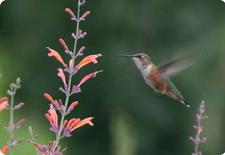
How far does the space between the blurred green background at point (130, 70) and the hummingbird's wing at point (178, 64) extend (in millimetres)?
3376

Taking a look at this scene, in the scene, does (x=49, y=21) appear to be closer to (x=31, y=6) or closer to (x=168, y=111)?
(x=31, y=6)

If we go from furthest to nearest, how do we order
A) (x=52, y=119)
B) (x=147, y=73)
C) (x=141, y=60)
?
(x=147, y=73) < (x=141, y=60) < (x=52, y=119)

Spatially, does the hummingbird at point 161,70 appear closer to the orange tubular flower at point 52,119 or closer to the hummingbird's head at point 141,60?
the hummingbird's head at point 141,60

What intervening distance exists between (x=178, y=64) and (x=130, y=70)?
12.3ft

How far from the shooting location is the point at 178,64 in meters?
4.05

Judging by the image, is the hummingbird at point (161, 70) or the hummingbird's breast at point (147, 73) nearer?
the hummingbird at point (161, 70)

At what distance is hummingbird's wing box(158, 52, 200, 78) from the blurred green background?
11.1 feet

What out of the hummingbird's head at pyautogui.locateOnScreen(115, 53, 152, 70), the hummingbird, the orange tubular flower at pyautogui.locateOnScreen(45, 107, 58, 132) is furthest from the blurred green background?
the orange tubular flower at pyautogui.locateOnScreen(45, 107, 58, 132)

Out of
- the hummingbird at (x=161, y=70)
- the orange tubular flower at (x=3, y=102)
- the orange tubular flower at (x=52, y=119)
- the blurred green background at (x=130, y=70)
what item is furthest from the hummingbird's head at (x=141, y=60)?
the blurred green background at (x=130, y=70)

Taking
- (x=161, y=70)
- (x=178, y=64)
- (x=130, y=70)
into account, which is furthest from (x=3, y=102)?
(x=130, y=70)

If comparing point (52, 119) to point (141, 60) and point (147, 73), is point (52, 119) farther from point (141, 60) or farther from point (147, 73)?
point (147, 73)

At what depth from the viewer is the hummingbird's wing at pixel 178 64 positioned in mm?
3818

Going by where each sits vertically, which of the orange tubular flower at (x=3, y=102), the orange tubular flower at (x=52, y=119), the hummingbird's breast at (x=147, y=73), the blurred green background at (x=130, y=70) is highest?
the orange tubular flower at (x=3, y=102)

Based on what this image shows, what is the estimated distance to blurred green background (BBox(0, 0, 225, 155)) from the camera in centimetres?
792
